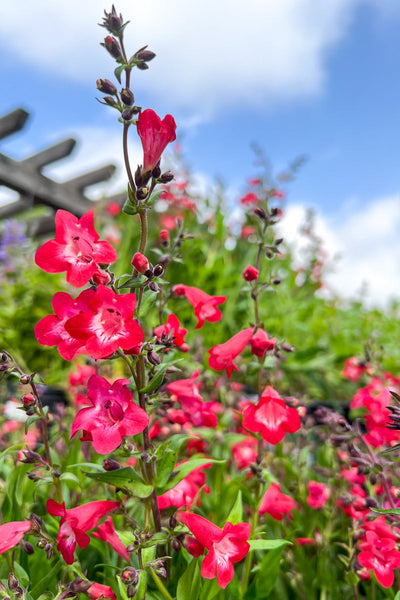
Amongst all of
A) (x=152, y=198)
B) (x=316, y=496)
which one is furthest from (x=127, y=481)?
(x=316, y=496)

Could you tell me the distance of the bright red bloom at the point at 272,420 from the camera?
1.37 m

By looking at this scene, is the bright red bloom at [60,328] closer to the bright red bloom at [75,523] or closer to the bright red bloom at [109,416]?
the bright red bloom at [109,416]

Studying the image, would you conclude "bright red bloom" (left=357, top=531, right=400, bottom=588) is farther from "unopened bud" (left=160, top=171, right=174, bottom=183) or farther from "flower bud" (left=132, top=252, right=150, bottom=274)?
"unopened bud" (left=160, top=171, right=174, bottom=183)

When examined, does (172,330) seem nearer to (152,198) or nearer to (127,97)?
(152,198)

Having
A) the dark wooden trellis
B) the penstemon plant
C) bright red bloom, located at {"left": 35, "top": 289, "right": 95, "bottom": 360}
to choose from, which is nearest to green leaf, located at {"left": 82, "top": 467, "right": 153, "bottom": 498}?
the penstemon plant

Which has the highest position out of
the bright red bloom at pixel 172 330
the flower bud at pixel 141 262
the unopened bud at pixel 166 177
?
the unopened bud at pixel 166 177

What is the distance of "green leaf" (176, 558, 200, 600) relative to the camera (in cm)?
113

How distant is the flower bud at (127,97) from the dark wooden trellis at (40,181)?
6.16 metres

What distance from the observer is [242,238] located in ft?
19.6

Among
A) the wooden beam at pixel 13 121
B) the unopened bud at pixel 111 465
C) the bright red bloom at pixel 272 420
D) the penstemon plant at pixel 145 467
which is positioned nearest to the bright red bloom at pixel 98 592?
the penstemon plant at pixel 145 467

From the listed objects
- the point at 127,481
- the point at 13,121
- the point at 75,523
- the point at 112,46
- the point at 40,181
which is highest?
the point at 13,121

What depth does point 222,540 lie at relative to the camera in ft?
3.83

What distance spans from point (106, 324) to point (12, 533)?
534 mm

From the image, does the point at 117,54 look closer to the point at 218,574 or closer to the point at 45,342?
the point at 45,342
